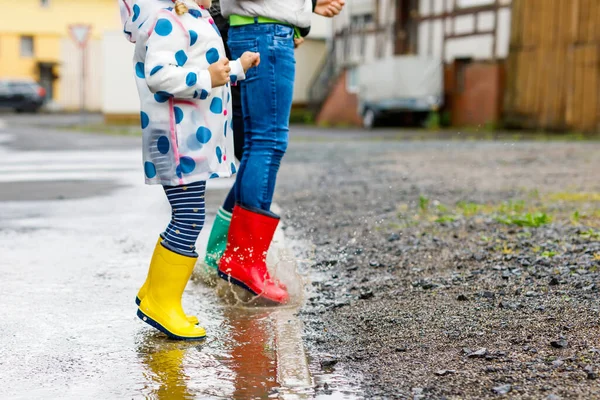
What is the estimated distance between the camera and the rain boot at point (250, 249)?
13.5 ft

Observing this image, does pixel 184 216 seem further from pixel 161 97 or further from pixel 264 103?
pixel 264 103

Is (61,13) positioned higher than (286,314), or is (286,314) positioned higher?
(61,13)

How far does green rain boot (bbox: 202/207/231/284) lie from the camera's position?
4523 mm

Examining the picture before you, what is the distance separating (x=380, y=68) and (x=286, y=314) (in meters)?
23.1

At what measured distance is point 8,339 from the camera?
349cm

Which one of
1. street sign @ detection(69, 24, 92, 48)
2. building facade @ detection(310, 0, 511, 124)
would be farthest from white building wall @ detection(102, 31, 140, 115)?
building facade @ detection(310, 0, 511, 124)

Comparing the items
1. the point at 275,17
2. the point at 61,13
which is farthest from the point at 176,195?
the point at 61,13

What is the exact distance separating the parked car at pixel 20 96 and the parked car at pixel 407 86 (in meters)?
19.7

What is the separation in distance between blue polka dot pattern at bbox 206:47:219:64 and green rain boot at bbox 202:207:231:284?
3.64 feet

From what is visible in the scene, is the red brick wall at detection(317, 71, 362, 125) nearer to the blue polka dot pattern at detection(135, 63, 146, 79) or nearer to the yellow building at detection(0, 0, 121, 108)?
the yellow building at detection(0, 0, 121, 108)

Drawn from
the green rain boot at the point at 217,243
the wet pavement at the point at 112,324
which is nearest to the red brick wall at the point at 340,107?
the wet pavement at the point at 112,324

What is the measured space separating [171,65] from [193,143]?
0.29 m

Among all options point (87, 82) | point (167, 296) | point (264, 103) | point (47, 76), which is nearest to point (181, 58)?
point (264, 103)

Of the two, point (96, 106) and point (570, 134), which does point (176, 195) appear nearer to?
point (570, 134)
